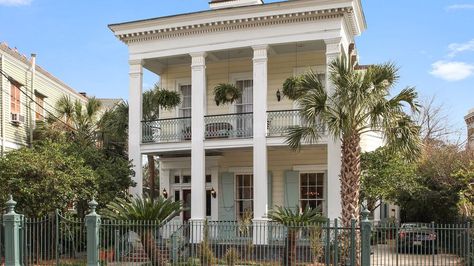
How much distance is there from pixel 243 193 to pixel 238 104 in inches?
148

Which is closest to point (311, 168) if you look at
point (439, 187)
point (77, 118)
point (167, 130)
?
point (439, 187)

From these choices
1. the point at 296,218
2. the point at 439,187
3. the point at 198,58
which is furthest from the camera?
the point at 439,187

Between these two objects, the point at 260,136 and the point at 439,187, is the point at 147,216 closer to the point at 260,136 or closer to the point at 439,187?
the point at 260,136

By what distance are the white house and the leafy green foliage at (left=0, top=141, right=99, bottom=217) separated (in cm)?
353

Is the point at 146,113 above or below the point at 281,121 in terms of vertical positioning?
above

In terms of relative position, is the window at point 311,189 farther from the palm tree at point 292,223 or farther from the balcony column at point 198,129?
the palm tree at point 292,223

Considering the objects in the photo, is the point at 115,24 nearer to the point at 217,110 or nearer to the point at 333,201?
the point at 217,110

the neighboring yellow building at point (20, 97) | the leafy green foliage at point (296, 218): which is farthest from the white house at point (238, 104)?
the neighboring yellow building at point (20, 97)

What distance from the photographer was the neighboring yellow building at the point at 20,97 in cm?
2314

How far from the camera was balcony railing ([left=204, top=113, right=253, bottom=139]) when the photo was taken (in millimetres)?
20516

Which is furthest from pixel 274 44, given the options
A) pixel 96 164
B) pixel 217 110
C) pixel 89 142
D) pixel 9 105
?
pixel 9 105

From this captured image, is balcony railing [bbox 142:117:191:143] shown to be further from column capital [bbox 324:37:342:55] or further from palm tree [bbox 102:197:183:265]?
palm tree [bbox 102:197:183:265]

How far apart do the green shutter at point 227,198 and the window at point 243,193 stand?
215 mm

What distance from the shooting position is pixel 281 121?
20.5 m
